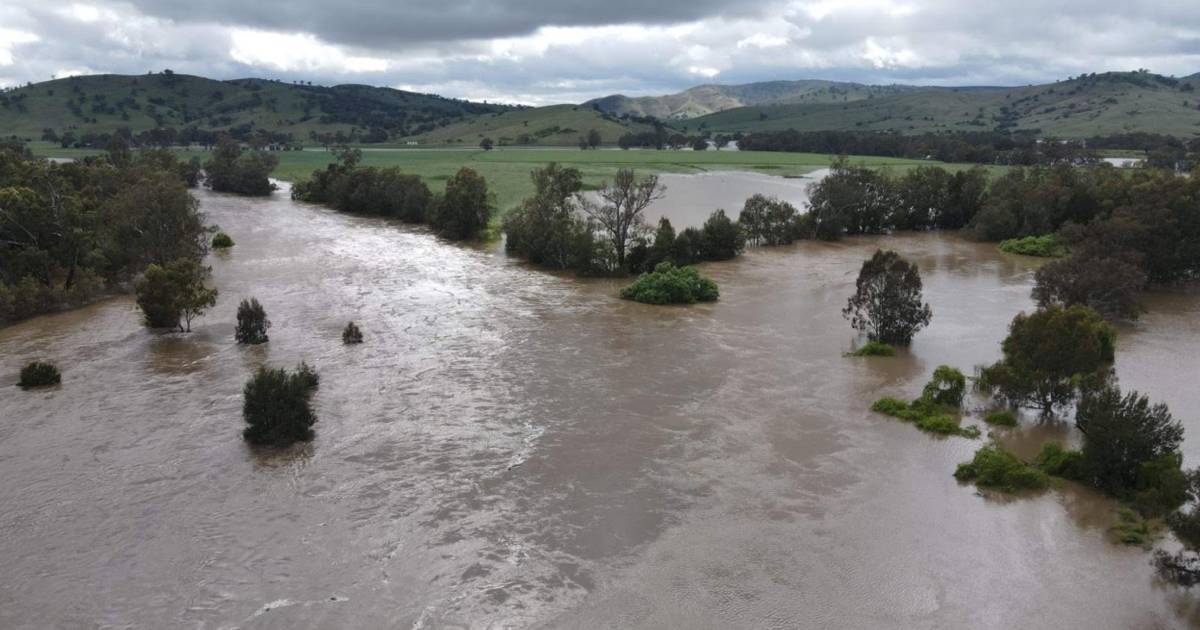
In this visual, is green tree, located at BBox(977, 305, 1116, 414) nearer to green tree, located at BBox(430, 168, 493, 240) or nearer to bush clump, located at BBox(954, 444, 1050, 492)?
bush clump, located at BBox(954, 444, 1050, 492)

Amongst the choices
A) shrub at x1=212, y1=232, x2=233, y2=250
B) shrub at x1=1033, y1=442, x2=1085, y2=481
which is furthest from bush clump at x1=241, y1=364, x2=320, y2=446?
shrub at x1=212, y1=232, x2=233, y2=250

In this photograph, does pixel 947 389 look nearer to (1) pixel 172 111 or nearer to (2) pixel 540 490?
(2) pixel 540 490

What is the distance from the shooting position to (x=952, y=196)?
6131 cm

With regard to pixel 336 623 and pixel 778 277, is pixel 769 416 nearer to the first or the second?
pixel 336 623

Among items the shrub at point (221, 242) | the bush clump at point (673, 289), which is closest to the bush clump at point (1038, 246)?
the bush clump at point (673, 289)

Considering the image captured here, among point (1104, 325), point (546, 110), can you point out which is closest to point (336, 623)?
point (1104, 325)

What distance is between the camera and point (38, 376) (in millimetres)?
24703

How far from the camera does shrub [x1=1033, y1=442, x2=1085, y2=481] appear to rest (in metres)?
18.4

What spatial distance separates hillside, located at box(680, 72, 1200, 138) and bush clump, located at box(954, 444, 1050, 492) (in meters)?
129

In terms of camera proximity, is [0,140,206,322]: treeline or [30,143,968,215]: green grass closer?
[0,140,206,322]: treeline

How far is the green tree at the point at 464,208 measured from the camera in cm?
5559

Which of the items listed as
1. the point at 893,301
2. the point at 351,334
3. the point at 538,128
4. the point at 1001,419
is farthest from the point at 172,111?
the point at 1001,419

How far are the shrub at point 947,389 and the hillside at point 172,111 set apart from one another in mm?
154258

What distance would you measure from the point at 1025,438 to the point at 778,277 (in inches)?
916
